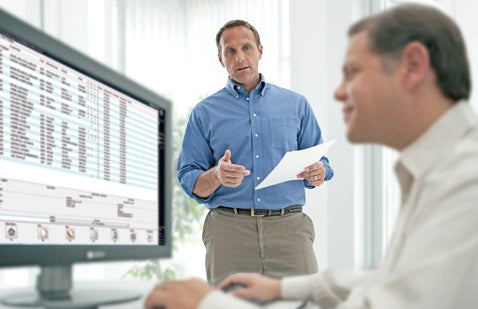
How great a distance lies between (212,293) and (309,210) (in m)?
3.22

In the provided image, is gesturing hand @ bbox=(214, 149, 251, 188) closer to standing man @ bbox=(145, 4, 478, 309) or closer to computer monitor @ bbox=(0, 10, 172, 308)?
computer monitor @ bbox=(0, 10, 172, 308)

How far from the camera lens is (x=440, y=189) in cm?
76

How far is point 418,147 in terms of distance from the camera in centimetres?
85

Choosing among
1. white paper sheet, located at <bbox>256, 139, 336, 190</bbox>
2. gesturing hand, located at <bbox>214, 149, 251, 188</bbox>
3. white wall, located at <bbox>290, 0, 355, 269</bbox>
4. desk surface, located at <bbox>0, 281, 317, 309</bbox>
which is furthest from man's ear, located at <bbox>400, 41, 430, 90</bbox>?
white wall, located at <bbox>290, 0, 355, 269</bbox>

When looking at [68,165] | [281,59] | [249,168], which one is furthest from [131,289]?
[281,59]

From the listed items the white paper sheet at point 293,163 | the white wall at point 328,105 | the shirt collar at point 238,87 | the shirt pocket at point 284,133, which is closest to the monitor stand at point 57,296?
the white paper sheet at point 293,163

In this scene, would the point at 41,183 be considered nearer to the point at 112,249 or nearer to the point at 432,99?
the point at 112,249

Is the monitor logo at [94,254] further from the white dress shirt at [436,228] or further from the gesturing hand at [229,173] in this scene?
the gesturing hand at [229,173]

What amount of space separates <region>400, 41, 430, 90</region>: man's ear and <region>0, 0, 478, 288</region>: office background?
2.71m

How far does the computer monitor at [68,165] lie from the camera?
93 cm

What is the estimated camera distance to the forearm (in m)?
2.29

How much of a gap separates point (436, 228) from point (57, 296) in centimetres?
66

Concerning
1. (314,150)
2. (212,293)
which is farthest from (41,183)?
(314,150)

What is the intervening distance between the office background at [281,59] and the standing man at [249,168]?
3.77 ft
